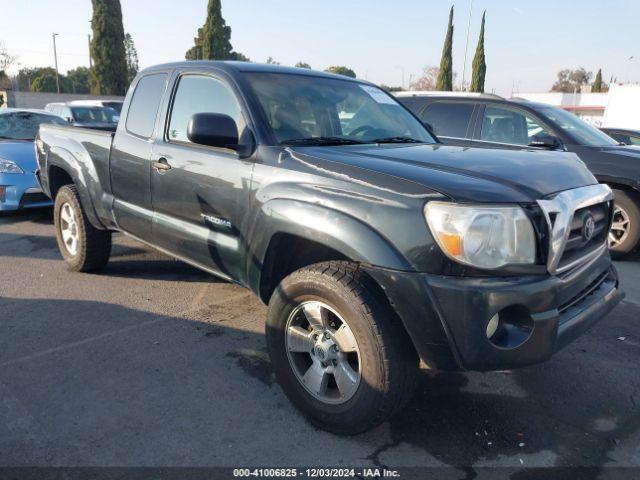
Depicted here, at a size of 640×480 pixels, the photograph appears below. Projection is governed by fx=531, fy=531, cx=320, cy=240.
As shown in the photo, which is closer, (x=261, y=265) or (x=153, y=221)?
(x=261, y=265)

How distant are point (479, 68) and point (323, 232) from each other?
4460 cm

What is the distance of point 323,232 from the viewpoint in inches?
98.7

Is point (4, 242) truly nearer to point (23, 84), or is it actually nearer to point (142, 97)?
point (142, 97)

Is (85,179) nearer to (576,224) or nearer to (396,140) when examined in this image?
(396,140)

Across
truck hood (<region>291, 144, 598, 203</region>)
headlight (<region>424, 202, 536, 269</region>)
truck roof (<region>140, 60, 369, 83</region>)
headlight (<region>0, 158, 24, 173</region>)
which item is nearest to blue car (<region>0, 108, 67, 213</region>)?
headlight (<region>0, 158, 24, 173</region>)

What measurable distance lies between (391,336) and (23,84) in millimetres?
71569

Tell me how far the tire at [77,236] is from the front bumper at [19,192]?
2223 mm

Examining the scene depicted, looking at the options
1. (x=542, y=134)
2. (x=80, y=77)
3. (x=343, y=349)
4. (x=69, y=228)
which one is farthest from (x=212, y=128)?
(x=80, y=77)

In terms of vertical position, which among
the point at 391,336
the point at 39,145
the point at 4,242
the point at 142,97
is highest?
the point at 142,97

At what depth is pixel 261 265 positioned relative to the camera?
2949 millimetres

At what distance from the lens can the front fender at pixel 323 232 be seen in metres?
2.34

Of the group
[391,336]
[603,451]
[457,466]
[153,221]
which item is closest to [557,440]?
[603,451]

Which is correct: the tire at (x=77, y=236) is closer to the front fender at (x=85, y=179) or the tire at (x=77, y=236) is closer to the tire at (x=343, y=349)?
the front fender at (x=85, y=179)

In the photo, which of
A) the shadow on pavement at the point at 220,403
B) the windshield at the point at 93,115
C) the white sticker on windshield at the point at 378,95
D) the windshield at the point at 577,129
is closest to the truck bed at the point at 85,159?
the shadow on pavement at the point at 220,403
